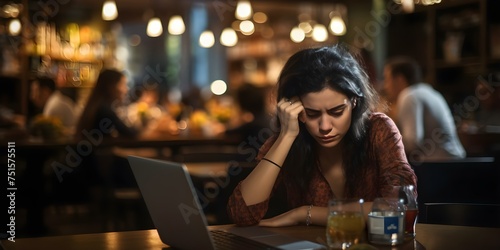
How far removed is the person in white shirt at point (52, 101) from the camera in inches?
→ 279

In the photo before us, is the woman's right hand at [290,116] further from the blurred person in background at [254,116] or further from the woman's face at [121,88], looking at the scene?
the woman's face at [121,88]

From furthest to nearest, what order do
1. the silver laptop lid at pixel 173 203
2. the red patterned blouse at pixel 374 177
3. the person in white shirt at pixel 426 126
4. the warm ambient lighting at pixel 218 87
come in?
the warm ambient lighting at pixel 218 87, the person in white shirt at pixel 426 126, the red patterned blouse at pixel 374 177, the silver laptop lid at pixel 173 203

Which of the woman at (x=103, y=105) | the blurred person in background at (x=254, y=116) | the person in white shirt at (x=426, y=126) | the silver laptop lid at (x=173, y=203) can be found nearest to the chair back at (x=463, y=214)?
the silver laptop lid at (x=173, y=203)

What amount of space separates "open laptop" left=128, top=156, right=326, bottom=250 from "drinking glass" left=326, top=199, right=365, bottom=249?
0.16 feet

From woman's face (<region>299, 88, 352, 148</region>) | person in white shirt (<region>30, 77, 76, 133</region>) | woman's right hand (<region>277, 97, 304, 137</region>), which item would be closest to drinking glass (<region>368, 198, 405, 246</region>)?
woman's face (<region>299, 88, 352, 148</region>)

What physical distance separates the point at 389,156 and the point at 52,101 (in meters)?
5.33

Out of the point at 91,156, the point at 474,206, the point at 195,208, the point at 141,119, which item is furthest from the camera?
the point at 141,119

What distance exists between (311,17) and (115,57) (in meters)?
3.10

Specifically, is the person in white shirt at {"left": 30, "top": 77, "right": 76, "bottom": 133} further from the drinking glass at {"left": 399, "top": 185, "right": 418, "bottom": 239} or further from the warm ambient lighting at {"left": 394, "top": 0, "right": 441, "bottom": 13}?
the drinking glass at {"left": 399, "top": 185, "right": 418, "bottom": 239}

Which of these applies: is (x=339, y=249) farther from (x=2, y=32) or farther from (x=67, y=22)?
(x=67, y=22)

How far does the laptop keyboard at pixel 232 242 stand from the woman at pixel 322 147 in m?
0.21

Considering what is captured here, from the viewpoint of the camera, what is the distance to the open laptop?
1611 millimetres

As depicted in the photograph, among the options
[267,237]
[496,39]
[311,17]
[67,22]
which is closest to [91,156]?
[496,39]

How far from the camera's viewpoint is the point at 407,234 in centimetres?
196
